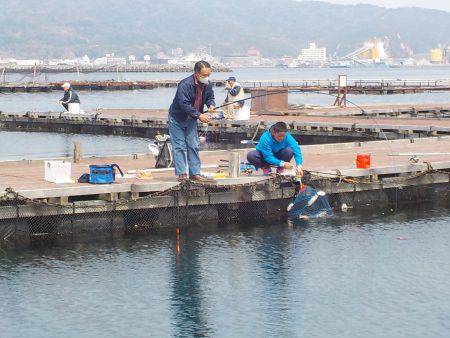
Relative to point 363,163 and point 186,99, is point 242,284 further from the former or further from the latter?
point 363,163

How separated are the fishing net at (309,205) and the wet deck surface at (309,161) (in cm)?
102

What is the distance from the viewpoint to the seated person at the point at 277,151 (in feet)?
76.2

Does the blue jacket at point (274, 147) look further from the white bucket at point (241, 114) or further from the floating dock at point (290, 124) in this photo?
the white bucket at point (241, 114)

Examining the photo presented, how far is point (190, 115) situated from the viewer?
71.3ft

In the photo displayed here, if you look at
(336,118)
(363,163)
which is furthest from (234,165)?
(336,118)

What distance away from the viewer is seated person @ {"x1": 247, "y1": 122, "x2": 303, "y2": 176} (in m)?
23.2

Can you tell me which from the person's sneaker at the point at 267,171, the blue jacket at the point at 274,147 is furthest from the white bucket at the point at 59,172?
the person's sneaker at the point at 267,171

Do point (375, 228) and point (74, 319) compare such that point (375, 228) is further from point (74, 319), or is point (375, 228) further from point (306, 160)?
point (74, 319)

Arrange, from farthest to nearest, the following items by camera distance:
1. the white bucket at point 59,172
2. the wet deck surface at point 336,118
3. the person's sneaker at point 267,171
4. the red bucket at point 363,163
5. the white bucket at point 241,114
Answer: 1. the white bucket at point 241,114
2. the wet deck surface at point 336,118
3. the red bucket at point 363,163
4. the person's sneaker at point 267,171
5. the white bucket at point 59,172

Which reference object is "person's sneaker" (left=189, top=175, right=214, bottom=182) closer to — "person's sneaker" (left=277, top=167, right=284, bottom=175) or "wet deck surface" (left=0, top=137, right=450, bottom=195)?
"wet deck surface" (left=0, top=137, right=450, bottom=195)

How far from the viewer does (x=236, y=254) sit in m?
21.5

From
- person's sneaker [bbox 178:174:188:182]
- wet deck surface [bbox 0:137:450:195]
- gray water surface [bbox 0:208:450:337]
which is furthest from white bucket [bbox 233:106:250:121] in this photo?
person's sneaker [bbox 178:174:188:182]

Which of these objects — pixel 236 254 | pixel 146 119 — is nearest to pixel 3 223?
pixel 236 254

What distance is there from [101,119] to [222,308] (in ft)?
112
